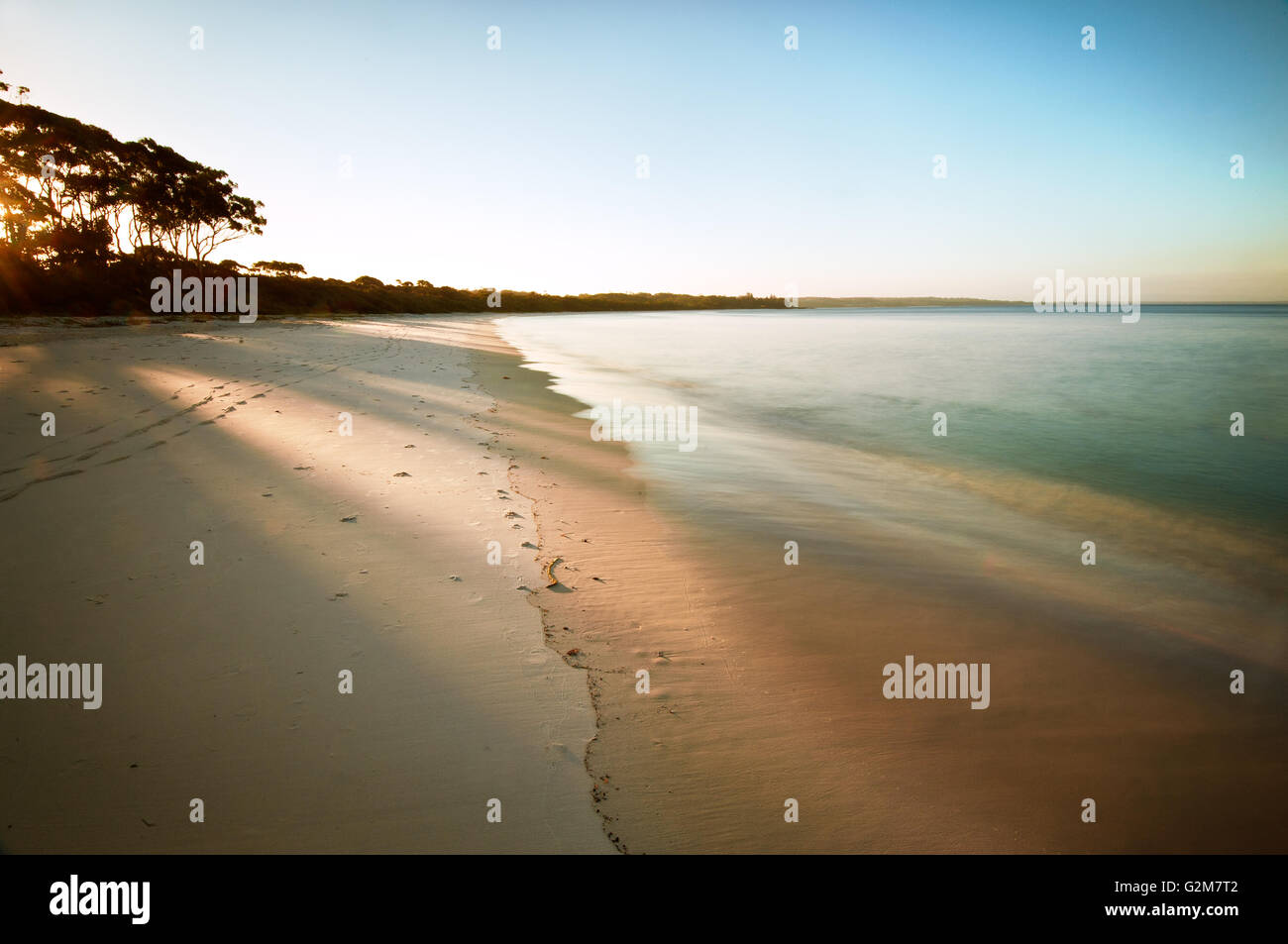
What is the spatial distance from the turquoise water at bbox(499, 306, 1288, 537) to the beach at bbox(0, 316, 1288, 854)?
1218 millimetres

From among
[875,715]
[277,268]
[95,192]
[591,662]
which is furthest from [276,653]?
[277,268]

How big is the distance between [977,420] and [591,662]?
42.5ft

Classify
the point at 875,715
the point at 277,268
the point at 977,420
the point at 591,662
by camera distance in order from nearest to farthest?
the point at 875,715 < the point at 591,662 < the point at 977,420 < the point at 277,268

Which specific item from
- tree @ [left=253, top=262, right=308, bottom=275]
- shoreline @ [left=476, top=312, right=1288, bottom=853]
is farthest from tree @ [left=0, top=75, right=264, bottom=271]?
shoreline @ [left=476, top=312, right=1288, bottom=853]

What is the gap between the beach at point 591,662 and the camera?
2.46 m

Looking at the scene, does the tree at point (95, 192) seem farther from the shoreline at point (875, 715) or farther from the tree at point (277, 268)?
the shoreline at point (875, 715)

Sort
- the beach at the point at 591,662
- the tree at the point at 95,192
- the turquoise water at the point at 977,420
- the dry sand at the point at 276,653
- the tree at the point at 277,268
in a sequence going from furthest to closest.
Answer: the tree at the point at 277,268, the tree at the point at 95,192, the turquoise water at the point at 977,420, the beach at the point at 591,662, the dry sand at the point at 276,653

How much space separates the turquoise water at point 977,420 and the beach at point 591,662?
1218 millimetres

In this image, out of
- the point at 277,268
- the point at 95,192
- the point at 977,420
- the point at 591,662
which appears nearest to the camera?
the point at 591,662

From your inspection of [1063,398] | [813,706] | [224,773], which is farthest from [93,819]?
[1063,398]

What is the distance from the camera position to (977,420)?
528 inches

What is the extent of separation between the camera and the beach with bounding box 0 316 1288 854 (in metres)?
2.46

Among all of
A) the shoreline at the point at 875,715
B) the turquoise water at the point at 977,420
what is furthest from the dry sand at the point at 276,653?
the turquoise water at the point at 977,420

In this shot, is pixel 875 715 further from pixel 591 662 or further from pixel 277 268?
pixel 277 268
